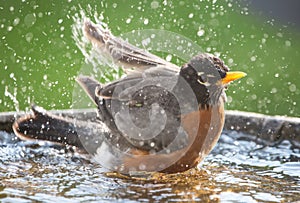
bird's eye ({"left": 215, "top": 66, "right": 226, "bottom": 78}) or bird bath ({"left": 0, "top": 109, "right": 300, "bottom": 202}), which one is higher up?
bird's eye ({"left": 215, "top": 66, "right": 226, "bottom": 78})

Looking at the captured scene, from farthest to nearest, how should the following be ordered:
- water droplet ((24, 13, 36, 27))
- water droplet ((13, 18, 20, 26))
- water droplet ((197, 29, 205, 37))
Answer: water droplet ((24, 13, 36, 27)) → water droplet ((13, 18, 20, 26)) → water droplet ((197, 29, 205, 37))

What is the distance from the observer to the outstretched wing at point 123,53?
375 centimetres

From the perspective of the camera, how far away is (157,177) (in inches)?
130

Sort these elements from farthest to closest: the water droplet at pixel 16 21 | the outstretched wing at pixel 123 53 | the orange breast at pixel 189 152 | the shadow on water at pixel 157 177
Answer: the water droplet at pixel 16 21
the outstretched wing at pixel 123 53
the orange breast at pixel 189 152
the shadow on water at pixel 157 177

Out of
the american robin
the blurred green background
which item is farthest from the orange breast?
the blurred green background

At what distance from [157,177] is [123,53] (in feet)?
2.90

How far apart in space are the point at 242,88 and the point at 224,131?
258 centimetres

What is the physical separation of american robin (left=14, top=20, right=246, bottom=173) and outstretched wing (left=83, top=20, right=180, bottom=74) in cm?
6

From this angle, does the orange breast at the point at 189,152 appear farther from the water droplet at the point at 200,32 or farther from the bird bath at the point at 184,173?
the water droplet at the point at 200,32

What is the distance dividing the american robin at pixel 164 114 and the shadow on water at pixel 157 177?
11 centimetres

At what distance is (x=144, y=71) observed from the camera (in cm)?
363

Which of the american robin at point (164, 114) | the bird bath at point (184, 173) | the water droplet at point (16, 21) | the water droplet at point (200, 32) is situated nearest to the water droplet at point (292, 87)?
the water droplet at point (200, 32)

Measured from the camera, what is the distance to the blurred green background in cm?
635

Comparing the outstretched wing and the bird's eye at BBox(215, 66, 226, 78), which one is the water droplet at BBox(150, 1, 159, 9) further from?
the bird's eye at BBox(215, 66, 226, 78)
